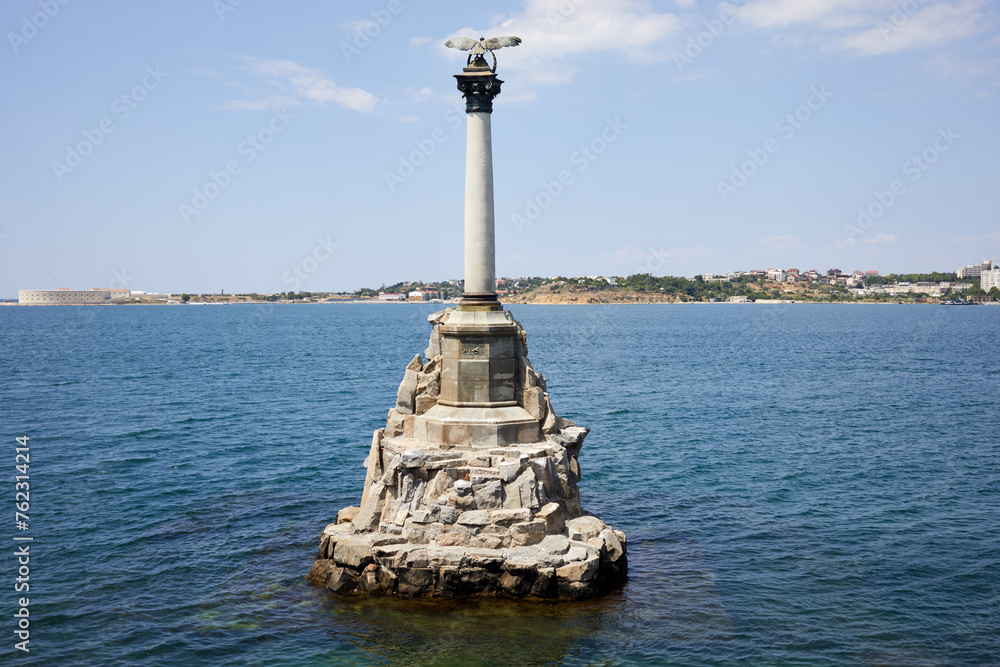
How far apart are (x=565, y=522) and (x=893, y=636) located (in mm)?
6529

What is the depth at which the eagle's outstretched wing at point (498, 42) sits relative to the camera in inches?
720

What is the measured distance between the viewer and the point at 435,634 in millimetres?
14109

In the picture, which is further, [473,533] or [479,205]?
[479,205]

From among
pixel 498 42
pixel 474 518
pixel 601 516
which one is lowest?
pixel 601 516

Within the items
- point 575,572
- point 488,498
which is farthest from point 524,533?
point 575,572

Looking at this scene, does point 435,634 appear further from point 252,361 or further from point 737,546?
point 252,361

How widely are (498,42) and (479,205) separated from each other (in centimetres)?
386

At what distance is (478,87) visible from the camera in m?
17.9

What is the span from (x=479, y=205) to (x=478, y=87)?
266 cm

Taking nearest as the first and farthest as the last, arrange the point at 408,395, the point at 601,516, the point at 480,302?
1. the point at 480,302
2. the point at 408,395
3. the point at 601,516

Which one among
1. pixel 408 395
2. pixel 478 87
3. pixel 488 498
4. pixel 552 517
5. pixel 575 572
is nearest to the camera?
pixel 575 572

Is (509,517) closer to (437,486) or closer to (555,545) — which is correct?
(555,545)

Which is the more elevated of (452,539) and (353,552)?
(452,539)

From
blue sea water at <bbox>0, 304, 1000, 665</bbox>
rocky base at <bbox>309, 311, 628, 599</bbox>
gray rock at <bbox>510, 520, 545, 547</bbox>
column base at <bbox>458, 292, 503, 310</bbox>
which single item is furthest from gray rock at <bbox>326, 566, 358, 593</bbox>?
column base at <bbox>458, 292, 503, 310</bbox>
